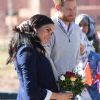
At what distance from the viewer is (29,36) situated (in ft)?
12.4

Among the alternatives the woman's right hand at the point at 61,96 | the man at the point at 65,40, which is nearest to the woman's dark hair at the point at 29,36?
the woman's right hand at the point at 61,96

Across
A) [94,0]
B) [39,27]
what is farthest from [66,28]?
[94,0]

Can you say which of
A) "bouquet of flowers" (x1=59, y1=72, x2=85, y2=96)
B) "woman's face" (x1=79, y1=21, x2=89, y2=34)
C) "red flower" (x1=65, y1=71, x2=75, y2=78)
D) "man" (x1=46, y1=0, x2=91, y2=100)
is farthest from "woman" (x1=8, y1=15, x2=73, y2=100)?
"woman's face" (x1=79, y1=21, x2=89, y2=34)

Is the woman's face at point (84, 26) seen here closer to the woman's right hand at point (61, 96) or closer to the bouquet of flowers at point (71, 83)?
the bouquet of flowers at point (71, 83)

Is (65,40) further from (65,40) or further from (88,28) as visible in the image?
(88,28)

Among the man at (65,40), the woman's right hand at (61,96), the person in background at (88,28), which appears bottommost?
the person in background at (88,28)

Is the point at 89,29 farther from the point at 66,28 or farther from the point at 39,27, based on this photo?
the point at 39,27

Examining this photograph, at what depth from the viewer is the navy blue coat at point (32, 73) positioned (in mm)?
3686

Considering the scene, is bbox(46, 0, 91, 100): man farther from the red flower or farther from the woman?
the woman

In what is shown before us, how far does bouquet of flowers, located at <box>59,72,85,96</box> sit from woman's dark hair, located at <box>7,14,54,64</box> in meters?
0.36

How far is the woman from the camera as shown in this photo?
3.70 m

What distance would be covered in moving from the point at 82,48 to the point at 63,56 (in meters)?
0.37

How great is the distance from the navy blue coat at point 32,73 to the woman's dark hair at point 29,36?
1.7 inches

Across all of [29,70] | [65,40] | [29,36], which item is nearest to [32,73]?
[29,70]
